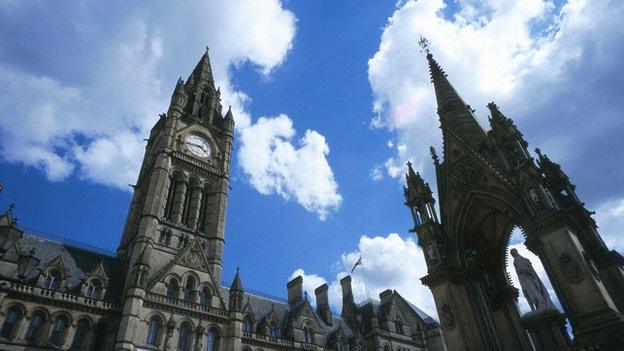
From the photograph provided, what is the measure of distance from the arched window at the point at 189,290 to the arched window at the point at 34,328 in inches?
341

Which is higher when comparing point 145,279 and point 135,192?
point 135,192

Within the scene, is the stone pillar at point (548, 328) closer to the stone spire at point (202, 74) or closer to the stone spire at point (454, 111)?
the stone spire at point (454, 111)

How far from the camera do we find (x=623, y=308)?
12.4 metres

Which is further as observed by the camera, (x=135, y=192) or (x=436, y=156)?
(x=135, y=192)

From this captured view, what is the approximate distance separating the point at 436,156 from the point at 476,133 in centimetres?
213

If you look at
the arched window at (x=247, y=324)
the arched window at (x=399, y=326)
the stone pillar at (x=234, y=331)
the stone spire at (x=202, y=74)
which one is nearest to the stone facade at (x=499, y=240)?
the stone pillar at (x=234, y=331)

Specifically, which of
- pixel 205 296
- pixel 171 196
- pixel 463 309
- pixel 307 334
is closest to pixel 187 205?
pixel 171 196

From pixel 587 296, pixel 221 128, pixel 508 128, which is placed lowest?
pixel 587 296

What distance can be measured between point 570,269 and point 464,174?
6.67m

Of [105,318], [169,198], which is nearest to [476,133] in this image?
[105,318]

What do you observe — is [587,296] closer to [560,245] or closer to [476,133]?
[560,245]

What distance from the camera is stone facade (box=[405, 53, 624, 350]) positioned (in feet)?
Answer: 37.7

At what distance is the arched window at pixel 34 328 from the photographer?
22.1m

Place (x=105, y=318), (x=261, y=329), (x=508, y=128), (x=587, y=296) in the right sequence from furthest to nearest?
1. (x=261, y=329)
2. (x=105, y=318)
3. (x=508, y=128)
4. (x=587, y=296)
